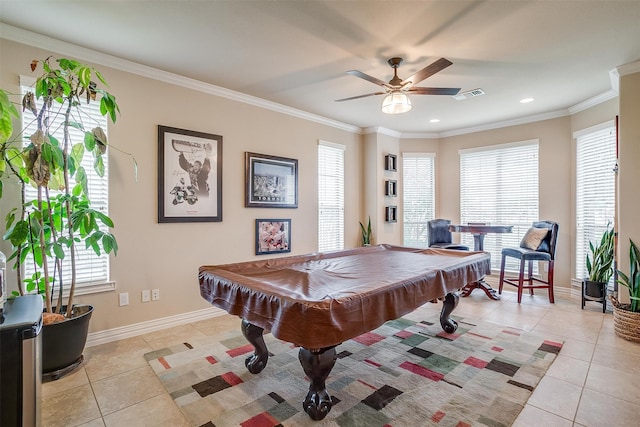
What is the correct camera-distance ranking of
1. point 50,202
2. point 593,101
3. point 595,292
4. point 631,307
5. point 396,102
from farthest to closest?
point 593,101 < point 595,292 < point 631,307 < point 396,102 < point 50,202

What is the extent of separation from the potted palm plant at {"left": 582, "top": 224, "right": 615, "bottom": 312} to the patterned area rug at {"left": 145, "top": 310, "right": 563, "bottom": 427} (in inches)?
57.5

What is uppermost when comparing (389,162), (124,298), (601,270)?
(389,162)

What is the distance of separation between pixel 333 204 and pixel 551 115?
3508mm

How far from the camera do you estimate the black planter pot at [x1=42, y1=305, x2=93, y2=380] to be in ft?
7.39

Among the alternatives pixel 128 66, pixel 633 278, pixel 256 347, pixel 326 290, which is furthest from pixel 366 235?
pixel 128 66

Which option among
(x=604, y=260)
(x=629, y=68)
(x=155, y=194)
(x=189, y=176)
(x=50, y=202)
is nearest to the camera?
(x=50, y=202)

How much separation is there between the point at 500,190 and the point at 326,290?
4.61 m

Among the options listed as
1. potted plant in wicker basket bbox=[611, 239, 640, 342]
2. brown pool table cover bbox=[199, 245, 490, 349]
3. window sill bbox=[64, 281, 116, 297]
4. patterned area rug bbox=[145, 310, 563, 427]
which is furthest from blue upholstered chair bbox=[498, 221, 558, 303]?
window sill bbox=[64, 281, 116, 297]

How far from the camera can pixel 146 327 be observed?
3193 millimetres

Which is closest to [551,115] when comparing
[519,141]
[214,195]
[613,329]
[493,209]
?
[519,141]

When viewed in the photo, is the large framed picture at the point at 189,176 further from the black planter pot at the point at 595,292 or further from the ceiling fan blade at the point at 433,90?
the black planter pot at the point at 595,292

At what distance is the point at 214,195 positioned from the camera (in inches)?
146

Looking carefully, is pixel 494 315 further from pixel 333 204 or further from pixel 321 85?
pixel 321 85

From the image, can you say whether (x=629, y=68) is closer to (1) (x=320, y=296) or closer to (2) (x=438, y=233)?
(2) (x=438, y=233)
